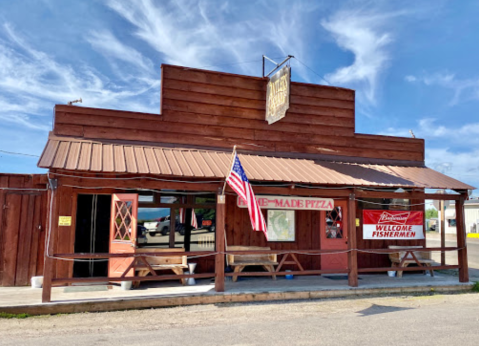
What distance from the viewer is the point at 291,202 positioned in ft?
34.9

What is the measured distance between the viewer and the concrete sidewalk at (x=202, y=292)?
307 inches

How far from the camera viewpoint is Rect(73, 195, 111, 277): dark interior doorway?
10641 mm

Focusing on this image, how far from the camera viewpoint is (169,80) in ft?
35.9

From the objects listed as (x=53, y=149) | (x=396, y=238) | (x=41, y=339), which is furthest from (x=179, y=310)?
(x=396, y=238)

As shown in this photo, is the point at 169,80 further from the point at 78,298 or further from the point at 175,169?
the point at 78,298

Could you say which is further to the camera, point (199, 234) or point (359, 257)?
point (359, 257)

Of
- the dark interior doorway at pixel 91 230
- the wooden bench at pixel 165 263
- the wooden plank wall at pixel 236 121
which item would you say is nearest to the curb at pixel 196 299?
the wooden bench at pixel 165 263

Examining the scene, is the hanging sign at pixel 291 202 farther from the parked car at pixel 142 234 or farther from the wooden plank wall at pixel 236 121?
the parked car at pixel 142 234

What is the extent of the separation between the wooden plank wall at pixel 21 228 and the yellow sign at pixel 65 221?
0.43 metres

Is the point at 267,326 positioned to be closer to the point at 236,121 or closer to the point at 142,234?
the point at 142,234

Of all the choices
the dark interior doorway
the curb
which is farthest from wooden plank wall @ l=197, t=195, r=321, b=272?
the dark interior doorway

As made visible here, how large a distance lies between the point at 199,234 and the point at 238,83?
4.37 m

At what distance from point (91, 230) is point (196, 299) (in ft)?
12.7

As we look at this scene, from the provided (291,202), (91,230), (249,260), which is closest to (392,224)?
(291,202)
